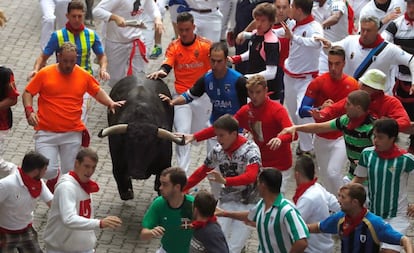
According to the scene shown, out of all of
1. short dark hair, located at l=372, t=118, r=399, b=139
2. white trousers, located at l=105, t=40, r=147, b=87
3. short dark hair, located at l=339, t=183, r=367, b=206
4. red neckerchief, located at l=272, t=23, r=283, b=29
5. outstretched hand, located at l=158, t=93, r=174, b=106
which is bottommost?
white trousers, located at l=105, t=40, r=147, b=87

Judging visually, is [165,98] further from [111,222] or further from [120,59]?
[111,222]

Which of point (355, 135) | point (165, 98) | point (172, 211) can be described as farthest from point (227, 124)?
point (165, 98)

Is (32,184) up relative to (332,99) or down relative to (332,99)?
down

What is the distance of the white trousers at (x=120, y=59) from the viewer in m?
17.2

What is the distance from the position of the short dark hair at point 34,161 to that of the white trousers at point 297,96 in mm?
4872

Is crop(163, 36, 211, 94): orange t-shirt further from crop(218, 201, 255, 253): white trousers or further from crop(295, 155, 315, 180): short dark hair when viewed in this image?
crop(295, 155, 315, 180): short dark hair

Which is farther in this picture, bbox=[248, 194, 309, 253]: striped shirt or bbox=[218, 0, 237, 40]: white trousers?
bbox=[218, 0, 237, 40]: white trousers

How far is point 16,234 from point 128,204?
8.95ft

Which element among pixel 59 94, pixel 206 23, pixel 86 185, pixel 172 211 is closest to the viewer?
pixel 172 211

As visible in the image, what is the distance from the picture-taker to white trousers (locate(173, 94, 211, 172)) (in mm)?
15016

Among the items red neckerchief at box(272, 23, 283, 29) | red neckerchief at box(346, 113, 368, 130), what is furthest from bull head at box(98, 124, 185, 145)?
red neckerchief at box(272, 23, 283, 29)

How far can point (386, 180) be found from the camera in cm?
1197

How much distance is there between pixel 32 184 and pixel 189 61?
3874mm

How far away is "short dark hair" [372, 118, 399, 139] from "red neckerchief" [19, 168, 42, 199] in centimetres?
345
